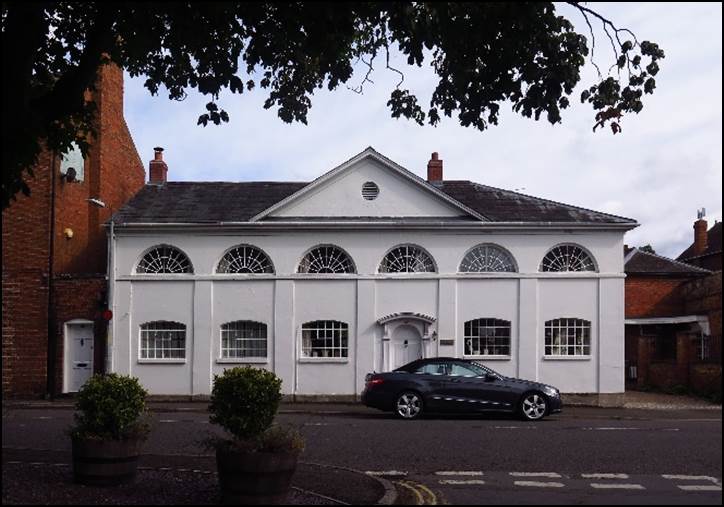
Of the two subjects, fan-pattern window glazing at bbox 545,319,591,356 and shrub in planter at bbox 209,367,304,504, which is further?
fan-pattern window glazing at bbox 545,319,591,356

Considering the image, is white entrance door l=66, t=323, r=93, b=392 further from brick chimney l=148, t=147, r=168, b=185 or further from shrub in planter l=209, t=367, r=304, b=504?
shrub in planter l=209, t=367, r=304, b=504

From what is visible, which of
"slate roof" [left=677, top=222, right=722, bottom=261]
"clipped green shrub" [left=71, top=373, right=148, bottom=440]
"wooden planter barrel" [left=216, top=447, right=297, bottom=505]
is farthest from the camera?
"slate roof" [left=677, top=222, right=722, bottom=261]

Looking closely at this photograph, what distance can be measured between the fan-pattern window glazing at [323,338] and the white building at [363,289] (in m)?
0.03

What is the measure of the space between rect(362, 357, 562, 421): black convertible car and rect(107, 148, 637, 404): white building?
16.9 ft

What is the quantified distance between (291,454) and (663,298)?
97.8 feet

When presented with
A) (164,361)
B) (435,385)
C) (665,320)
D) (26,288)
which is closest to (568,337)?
(435,385)

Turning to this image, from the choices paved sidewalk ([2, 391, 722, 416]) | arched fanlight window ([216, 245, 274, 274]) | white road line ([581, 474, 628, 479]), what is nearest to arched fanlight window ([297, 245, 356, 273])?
arched fanlight window ([216, 245, 274, 274])

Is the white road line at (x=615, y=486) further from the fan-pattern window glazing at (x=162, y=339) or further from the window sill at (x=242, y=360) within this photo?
the fan-pattern window glazing at (x=162, y=339)

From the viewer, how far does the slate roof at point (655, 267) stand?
119 ft

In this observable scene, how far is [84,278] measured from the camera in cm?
2595

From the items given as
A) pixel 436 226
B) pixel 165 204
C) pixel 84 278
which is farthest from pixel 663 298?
pixel 84 278

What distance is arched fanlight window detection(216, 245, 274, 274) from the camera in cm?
2588

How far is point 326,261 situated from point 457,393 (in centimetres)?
739

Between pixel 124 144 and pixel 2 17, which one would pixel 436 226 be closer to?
pixel 124 144
